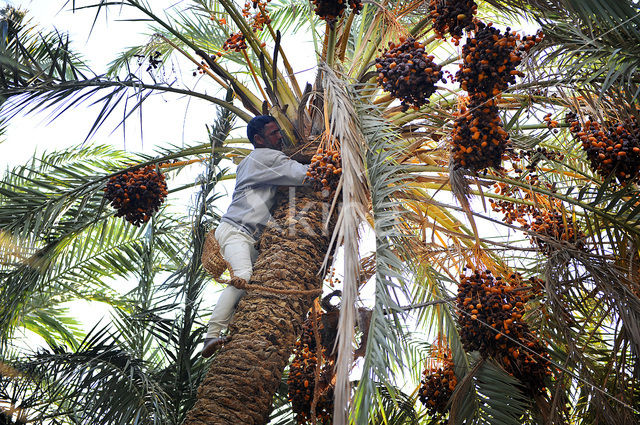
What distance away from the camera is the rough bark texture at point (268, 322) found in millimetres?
3027

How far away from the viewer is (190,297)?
4.23 meters

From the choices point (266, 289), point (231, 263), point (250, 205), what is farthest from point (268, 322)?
point (250, 205)

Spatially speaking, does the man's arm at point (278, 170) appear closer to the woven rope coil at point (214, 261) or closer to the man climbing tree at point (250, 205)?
the man climbing tree at point (250, 205)

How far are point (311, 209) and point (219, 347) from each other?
0.92 metres

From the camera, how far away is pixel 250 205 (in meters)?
3.68

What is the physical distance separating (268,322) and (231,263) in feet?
1.60

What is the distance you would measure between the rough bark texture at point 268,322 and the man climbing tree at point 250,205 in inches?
3.9

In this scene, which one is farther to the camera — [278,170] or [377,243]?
[278,170]

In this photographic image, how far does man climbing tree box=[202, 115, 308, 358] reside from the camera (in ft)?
11.4

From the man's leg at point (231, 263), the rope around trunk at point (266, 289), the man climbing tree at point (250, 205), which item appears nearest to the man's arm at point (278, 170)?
the man climbing tree at point (250, 205)

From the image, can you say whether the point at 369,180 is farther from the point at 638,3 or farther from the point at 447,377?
the point at 447,377

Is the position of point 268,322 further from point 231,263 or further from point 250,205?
point 250,205

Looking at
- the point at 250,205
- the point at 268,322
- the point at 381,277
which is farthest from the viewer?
the point at 250,205

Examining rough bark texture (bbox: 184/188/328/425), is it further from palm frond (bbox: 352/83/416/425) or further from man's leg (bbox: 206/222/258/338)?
palm frond (bbox: 352/83/416/425)
